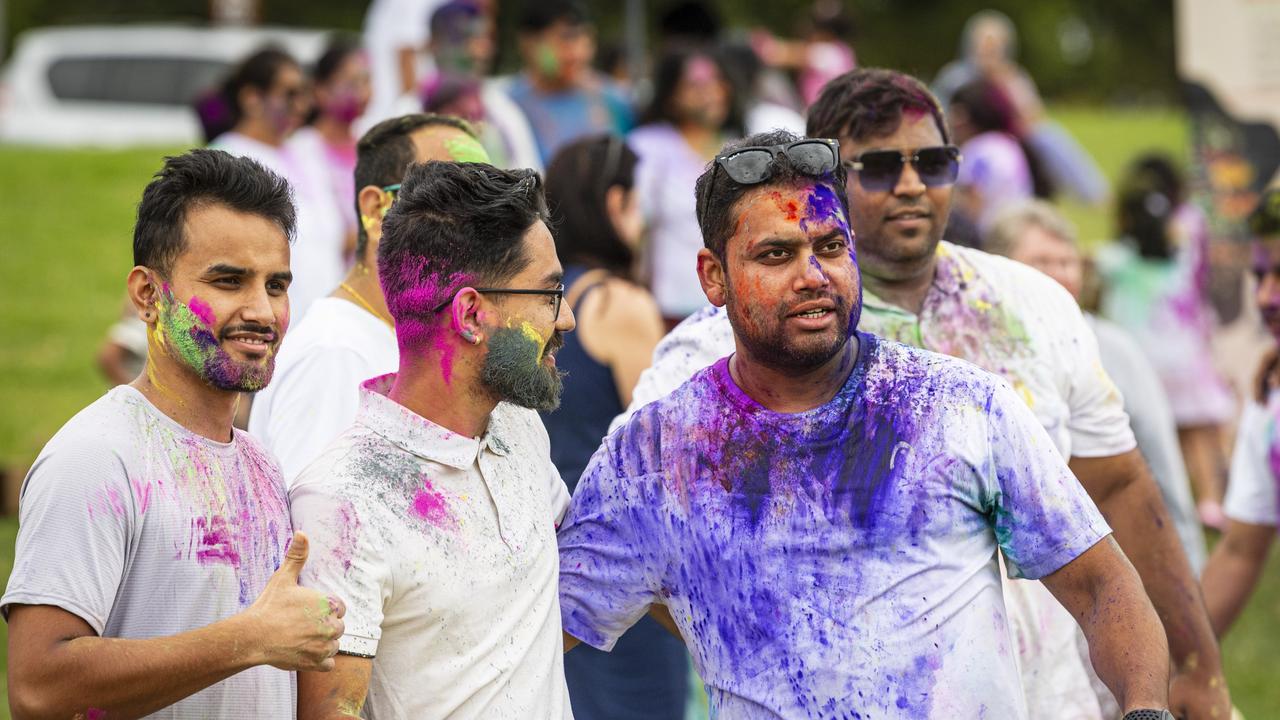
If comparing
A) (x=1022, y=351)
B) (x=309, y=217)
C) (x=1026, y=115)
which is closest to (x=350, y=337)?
(x=1022, y=351)

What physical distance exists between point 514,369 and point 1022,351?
53.5 inches

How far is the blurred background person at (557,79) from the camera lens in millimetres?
8000

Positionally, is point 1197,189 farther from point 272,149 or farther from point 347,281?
point 347,281

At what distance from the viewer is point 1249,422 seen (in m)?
4.97

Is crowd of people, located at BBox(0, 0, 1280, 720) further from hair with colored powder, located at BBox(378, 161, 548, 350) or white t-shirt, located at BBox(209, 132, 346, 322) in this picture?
white t-shirt, located at BBox(209, 132, 346, 322)

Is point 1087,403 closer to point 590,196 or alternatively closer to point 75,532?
point 590,196

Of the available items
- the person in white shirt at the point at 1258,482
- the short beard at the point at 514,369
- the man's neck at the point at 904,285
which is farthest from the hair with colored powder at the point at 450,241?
the person in white shirt at the point at 1258,482

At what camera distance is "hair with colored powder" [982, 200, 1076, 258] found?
216 inches

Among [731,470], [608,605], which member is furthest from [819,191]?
[608,605]

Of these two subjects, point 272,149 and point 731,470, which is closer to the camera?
point 731,470

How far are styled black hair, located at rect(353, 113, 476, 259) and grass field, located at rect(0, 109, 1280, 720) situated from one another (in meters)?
4.89

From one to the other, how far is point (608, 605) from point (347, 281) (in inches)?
48.2

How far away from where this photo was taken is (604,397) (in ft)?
16.0

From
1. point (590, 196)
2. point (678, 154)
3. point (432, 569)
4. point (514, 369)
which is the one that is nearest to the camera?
point (432, 569)
